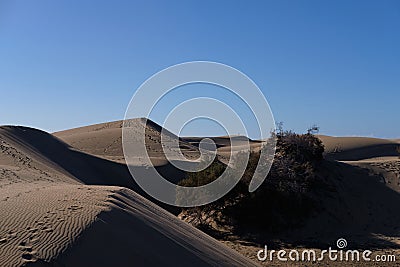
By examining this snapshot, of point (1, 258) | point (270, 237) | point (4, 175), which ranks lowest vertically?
point (270, 237)

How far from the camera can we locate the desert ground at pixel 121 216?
258 inches

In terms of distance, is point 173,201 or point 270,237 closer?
point 270,237

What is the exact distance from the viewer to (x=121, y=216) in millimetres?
8195

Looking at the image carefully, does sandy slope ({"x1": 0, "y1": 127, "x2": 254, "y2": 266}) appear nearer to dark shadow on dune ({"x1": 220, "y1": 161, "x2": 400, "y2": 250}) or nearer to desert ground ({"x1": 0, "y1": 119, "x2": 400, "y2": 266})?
desert ground ({"x1": 0, "y1": 119, "x2": 400, "y2": 266})

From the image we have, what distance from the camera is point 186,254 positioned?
316 inches

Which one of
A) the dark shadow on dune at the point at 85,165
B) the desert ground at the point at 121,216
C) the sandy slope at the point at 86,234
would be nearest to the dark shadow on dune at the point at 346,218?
the desert ground at the point at 121,216

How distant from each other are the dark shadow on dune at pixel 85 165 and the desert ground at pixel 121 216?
58 millimetres

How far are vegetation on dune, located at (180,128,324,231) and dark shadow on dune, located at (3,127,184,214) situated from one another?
259 inches

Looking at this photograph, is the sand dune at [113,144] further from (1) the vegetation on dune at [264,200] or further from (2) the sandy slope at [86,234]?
(2) the sandy slope at [86,234]

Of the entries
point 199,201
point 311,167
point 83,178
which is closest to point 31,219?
point 199,201

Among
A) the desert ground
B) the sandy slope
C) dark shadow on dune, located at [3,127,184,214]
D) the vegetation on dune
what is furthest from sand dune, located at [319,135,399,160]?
the sandy slope

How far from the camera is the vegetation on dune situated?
56.1 ft

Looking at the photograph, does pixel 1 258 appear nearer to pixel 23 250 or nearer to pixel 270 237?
pixel 23 250

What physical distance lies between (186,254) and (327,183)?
13.5m
